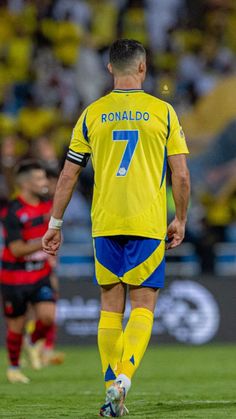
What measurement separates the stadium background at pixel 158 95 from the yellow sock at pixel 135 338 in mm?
7281

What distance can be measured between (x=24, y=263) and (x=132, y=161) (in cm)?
410

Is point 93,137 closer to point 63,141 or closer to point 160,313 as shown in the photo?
point 160,313

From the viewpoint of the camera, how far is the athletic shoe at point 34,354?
1169cm

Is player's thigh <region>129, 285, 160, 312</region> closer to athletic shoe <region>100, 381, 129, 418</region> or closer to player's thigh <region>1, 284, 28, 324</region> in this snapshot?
→ athletic shoe <region>100, 381, 129, 418</region>

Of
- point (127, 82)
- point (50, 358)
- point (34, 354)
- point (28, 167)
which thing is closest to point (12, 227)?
point (28, 167)

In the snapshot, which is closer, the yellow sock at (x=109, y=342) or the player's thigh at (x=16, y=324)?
the yellow sock at (x=109, y=342)

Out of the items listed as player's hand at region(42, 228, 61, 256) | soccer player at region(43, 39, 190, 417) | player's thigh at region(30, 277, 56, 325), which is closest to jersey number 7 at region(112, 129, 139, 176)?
soccer player at region(43, 39, 190, 417)

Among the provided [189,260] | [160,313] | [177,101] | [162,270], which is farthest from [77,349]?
[162,270]

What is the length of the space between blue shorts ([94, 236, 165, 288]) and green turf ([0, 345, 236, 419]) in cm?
80

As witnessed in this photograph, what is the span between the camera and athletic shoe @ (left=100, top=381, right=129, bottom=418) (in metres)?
6.15

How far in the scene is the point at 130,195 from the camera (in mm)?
6633

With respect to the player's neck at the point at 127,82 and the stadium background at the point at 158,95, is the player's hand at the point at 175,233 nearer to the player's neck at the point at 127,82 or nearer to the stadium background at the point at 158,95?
the player's neck at the point at 127,82

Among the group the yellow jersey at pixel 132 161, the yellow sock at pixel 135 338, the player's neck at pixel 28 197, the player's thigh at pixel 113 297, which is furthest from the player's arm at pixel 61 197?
the player's neck at pixel 28 197

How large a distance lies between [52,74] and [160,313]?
5177mm
